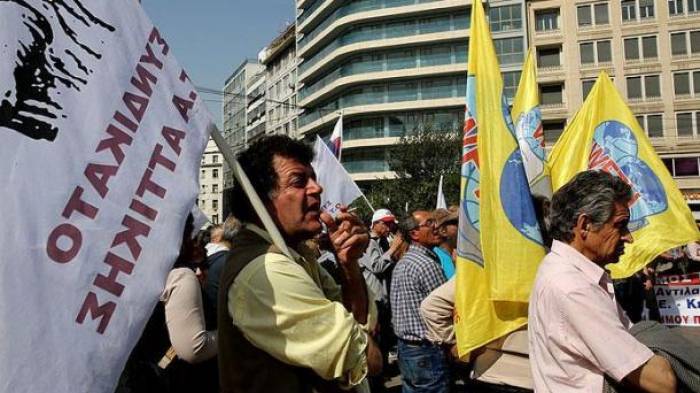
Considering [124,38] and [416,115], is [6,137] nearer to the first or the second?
[124,38]

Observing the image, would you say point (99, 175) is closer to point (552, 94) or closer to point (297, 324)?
point (297, 324)

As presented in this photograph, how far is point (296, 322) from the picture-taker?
1.76 m

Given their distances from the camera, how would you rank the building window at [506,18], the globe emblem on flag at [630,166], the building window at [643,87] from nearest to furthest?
the globe emblem on flag at [630,166] → the building window at [643,87] → the building window at [506,18]

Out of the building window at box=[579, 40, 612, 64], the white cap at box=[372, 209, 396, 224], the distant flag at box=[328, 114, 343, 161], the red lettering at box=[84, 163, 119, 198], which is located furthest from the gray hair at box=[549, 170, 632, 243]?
the building window at box=[579, 40, 612, 64]

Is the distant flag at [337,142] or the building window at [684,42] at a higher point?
the building window at [684,42]

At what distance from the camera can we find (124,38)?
5.90ft

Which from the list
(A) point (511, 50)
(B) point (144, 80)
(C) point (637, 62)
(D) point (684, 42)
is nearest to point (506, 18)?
(A) point (511, 50)

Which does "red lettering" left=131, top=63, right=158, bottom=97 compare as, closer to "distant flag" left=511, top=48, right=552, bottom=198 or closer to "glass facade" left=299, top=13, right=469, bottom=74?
"distant flag" left=511, top=48, right=552, bottom=198

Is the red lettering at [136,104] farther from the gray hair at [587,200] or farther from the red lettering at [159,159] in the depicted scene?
the gray hair at [587,200]

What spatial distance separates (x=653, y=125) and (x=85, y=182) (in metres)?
45.8

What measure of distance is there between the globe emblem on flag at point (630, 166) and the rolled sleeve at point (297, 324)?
466 cm

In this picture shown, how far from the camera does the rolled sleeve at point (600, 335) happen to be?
2.10 m

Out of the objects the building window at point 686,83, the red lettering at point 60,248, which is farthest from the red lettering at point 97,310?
the building window at point 686,83

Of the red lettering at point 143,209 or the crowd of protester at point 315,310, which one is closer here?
the red lettering at point 143,209
